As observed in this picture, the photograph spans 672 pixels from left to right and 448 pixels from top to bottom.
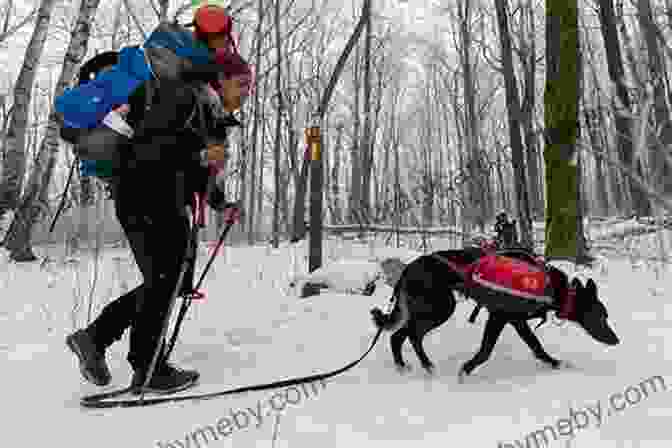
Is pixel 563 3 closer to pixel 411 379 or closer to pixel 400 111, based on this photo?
pixel 411 379

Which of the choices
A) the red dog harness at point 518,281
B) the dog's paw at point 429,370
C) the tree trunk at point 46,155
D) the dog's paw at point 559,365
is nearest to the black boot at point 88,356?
the dog's paw at point 429,370

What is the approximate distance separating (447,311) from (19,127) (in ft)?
24.5

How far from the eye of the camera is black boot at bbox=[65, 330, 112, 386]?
246 cm

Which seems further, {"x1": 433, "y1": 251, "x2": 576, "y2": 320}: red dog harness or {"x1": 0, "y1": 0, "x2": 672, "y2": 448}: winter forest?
{"x1": 433, "y1": 251, "x2": 576, "y2": 320}: red dog harness

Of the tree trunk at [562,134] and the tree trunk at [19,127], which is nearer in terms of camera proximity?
the tree trunk at [562,134]

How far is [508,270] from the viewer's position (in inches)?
97.2

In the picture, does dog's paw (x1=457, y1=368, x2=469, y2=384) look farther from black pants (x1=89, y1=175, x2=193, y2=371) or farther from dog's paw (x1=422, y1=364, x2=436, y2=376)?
black pants (x1=89, y1=175, x2=193, y2=371)

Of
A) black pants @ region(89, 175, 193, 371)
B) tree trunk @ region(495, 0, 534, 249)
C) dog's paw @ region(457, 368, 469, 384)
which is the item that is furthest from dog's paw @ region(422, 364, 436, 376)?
tree trunk @ region(495, 0, 534, 249)

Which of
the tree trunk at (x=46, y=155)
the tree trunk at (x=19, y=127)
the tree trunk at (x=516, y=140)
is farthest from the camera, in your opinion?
the tree trunk at (x=19, y=127)

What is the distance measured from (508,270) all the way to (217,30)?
5.94 feet

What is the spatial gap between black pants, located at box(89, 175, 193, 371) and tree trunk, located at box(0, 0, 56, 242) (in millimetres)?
6333

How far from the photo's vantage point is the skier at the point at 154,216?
2.32 metres

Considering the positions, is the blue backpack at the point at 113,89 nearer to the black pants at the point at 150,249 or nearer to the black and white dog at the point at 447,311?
the black pants at the point at 150,249

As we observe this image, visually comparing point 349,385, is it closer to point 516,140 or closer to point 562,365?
point 562,365
